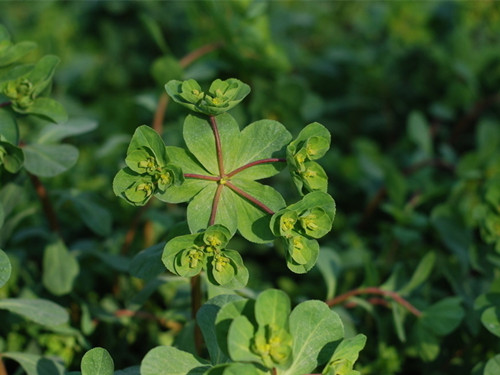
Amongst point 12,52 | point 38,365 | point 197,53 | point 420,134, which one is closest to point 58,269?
point 38,365

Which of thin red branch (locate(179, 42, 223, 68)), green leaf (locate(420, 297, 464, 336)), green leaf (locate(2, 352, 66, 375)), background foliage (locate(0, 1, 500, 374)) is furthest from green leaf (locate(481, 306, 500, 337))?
thin red branch (locate(179, 42, 223, 68))

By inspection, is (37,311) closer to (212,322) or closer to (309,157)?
(212,322)

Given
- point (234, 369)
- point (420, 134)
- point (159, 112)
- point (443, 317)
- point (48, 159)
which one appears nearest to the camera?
point (234, 369)

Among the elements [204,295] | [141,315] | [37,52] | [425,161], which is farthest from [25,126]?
[425,161]

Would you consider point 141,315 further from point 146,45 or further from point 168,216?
point 146,45

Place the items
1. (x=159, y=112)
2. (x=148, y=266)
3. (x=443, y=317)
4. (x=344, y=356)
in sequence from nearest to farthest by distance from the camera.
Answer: (x=344, y=356)
(x=148, y=266)
(x=443, y=317)
(x=159, y=112)

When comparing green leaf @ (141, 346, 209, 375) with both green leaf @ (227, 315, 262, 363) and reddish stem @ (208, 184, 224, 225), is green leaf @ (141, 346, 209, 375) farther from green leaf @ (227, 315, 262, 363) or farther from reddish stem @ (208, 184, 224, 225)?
reddish stem @ (208, 184, 224, 225)
